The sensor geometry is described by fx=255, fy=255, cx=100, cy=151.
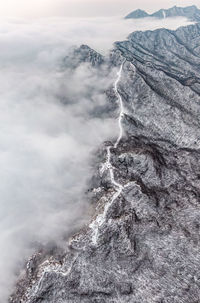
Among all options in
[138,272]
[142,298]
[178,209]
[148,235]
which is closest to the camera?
[142,298]

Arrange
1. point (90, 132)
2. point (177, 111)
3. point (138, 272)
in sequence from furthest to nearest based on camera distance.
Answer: point (90, 132), point (177, 111), point (138, 272)

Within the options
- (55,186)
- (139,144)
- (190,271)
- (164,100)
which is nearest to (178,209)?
(190,271)

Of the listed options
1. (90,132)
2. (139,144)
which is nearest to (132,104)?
(90,132)

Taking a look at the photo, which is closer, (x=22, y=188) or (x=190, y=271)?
(x=190, y=271)

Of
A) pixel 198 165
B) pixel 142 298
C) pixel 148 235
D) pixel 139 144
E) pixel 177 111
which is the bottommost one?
pixel 142 298

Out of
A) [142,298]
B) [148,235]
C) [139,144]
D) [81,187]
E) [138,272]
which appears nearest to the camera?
[142,298]

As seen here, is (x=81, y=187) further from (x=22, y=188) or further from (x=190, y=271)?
(x=190, y=271)

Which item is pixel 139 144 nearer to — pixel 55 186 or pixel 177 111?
pixel 177 111

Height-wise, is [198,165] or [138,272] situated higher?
[198,165]

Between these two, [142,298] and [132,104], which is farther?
[132,104]
